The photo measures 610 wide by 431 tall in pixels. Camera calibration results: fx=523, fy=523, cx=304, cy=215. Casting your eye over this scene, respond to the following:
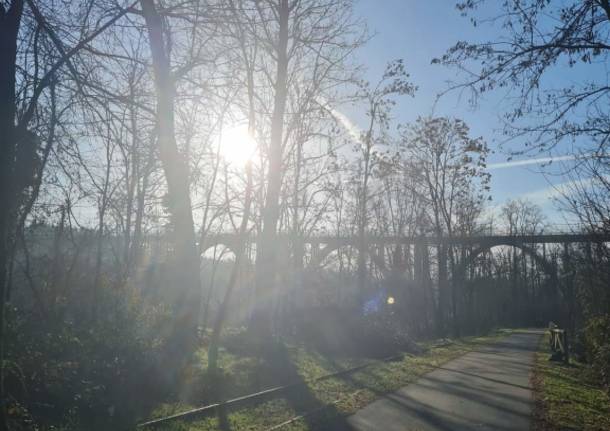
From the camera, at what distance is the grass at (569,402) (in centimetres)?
871

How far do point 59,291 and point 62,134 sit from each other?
935 cm

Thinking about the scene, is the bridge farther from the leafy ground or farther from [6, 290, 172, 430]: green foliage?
[6, 290, 172, 430]: green foliage

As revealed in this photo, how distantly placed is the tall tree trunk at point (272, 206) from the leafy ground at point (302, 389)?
1497mm

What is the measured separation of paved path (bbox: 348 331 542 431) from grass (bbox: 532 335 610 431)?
10.6 inches

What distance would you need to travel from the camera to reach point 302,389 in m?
11.1

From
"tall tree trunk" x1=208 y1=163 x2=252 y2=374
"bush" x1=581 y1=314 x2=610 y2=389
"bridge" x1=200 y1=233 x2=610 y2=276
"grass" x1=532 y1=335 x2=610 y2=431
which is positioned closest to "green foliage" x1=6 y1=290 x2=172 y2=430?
"tall tree trunk" x1=208 y1=163 x2=252 y2=374

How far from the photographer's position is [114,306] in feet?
42.1

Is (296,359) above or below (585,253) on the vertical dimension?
below

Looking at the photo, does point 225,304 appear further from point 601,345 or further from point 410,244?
point 410,244

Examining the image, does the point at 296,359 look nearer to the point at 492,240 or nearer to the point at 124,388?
the point at 124,388

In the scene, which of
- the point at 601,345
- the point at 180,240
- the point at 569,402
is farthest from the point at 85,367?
the point at 601,345

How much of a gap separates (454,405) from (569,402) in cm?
274

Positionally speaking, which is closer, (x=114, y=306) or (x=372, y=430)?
(x=372, y=430)

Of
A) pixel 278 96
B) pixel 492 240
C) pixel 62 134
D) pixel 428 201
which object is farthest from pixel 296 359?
pixel 492 240
